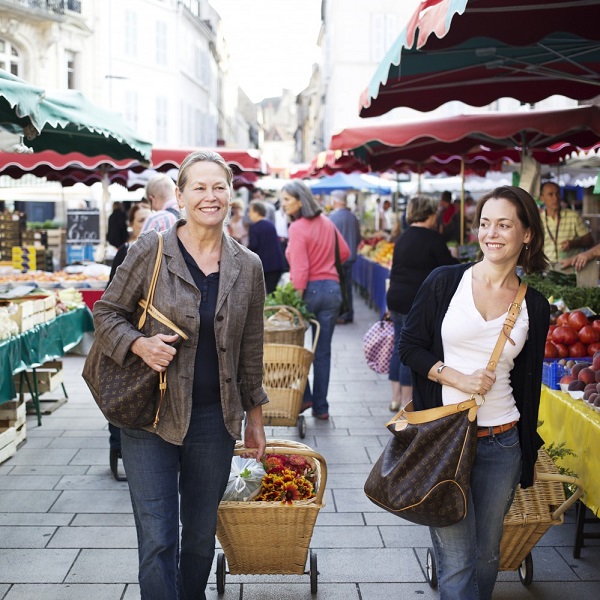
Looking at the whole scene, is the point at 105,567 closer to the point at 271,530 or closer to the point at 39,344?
the point at 271,530

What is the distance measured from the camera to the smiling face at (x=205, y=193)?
318 centimetres

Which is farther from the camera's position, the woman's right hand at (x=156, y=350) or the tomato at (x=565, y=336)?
the tomato at (x=565, y=336)

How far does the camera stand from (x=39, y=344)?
764 cm

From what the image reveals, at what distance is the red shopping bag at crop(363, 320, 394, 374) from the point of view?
26.9ft

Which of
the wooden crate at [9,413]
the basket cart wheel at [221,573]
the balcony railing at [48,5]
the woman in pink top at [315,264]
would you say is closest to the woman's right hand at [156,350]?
the basket cart wheel at [221,573]

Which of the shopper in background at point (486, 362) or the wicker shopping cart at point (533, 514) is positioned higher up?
the shopper in background at point (486, 362)

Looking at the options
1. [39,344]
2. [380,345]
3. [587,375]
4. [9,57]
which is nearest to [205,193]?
[587,375]

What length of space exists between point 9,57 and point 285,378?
83.4ft

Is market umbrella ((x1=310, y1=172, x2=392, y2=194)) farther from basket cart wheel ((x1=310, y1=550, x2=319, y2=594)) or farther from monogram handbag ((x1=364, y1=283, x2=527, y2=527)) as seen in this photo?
monogram handbag ((x1=364, y1=283, x2=527, y2=527))

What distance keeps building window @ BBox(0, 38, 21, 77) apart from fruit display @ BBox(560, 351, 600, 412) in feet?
87.6

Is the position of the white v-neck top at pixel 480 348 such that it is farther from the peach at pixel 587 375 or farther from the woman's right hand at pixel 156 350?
the peach at pixel 587 375

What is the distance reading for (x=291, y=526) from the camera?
408 centimetres

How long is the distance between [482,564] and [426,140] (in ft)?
25.8

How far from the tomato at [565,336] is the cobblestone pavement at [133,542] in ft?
3.52
